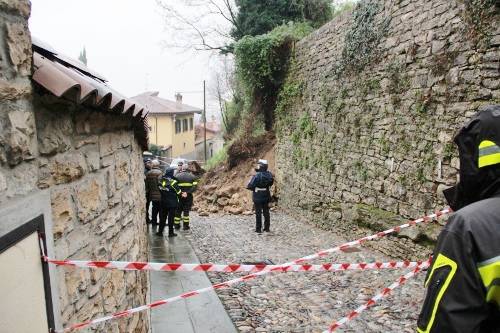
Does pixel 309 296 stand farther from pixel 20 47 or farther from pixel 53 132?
pixel 20 47

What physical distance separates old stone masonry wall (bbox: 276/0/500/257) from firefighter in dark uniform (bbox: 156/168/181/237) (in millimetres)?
3707

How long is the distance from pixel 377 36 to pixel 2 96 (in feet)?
24.1

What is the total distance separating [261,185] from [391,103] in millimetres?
3937

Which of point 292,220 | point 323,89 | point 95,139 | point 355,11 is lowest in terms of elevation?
point 292,220

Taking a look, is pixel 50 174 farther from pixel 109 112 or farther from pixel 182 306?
pixel 182 306

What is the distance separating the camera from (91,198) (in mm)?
2385

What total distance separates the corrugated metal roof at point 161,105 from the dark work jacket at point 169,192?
2615cm

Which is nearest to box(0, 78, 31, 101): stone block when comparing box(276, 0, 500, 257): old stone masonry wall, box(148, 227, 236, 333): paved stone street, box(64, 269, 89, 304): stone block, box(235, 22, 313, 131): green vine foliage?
box(64, 269, 89, 304): stone block

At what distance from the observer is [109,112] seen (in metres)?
2.58

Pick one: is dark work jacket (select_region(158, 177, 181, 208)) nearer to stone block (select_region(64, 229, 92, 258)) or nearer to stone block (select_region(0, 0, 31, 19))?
stone block (select_region(64, 229, 92, 258))

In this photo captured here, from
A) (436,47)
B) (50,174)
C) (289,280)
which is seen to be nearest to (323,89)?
(436,47)

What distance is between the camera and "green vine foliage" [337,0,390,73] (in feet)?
25.2

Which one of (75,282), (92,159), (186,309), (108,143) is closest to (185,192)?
(186,309)

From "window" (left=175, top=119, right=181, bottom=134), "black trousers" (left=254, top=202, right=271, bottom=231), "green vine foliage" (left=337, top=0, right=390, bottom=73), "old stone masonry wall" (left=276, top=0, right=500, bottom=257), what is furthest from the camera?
"window" (left=175, top=119, right=181, bottom=134)
